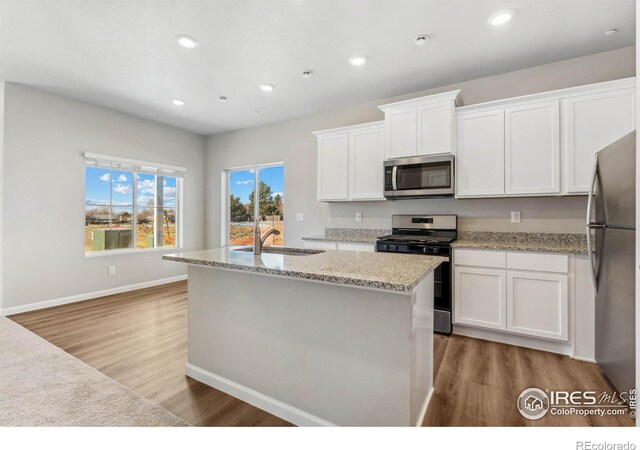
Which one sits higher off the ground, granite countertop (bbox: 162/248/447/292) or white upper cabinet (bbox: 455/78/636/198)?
white upper cabinet (bbox: 455/78/636/198)

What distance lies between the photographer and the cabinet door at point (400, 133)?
10.9 feet

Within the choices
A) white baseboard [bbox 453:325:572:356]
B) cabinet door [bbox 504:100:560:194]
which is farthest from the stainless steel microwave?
white baseboard [bbox 453:325:572:356]

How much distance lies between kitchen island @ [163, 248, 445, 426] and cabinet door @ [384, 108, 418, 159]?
1.85m

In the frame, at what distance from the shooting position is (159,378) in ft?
7.11

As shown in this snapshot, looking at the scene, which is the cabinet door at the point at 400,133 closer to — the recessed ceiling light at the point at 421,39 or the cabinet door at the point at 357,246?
the recessed ceiling light at the point at 421,39

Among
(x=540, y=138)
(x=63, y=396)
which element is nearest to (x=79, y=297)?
(x=63, y=396)

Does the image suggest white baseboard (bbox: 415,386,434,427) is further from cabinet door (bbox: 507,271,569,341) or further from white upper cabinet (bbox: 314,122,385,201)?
white upper cabinet (bbox: 314,122,385,201)

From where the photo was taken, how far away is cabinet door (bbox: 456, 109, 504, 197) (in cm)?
297

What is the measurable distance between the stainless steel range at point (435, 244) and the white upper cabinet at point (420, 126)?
31.6 inches

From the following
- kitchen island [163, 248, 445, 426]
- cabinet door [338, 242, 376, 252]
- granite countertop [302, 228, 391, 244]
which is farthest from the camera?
granite countertop [302, 228, 391, 244]

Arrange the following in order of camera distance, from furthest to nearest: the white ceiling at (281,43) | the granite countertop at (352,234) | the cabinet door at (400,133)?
the granite countertop at (352,234) < the cabinet door at (400,133) < the white ceiling at (281,43)

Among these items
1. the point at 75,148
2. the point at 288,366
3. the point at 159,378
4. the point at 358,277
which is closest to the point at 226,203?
the point at 75,148

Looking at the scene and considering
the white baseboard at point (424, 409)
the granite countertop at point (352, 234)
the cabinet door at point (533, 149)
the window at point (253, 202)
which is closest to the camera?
the white baseboard at point (424, 409)

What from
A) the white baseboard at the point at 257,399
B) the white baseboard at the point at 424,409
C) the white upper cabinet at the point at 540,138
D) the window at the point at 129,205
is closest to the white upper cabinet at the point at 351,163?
the white upper cabinet at the point at 540,138
